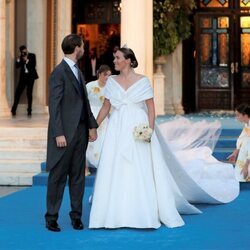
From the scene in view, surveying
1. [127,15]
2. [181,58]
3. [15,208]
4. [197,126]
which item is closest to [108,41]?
[181,58]

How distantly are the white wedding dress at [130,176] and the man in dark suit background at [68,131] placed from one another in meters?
0.24

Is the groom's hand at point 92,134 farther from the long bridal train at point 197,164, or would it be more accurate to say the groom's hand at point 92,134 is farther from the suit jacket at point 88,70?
the suit jacket at point 88,70

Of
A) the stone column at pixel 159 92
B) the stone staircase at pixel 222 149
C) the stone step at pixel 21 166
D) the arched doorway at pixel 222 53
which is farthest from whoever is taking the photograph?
the arched doorway at pixel 222 53

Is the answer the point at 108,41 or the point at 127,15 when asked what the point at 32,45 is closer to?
the point at 108,41

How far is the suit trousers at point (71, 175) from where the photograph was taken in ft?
23.5

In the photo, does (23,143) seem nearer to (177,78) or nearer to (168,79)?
(168,79)

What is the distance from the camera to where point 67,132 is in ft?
23.3

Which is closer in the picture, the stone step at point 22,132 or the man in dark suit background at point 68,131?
the man in dark suit background at point 68,131

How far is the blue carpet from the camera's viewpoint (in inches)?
259

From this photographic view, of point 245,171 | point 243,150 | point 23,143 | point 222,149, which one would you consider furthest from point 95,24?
point 245,171

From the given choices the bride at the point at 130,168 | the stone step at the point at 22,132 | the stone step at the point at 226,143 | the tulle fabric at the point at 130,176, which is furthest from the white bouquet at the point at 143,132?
the stone step at the point at 22,132

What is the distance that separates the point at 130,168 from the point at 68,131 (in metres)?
0.73

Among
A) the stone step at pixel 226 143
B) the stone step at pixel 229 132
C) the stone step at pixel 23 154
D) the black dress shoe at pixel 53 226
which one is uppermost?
the stone step at pixel 229 132

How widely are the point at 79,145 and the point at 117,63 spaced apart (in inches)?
36.8
